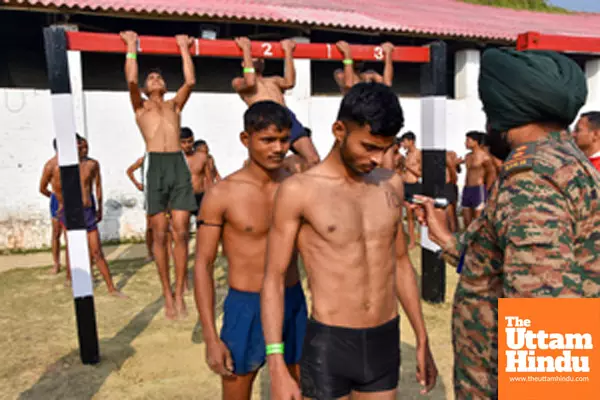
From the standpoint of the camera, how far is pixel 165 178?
5.18 metres

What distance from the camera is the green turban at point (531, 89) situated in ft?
5.05

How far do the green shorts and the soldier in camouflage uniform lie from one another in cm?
389

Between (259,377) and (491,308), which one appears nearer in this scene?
(491,308)

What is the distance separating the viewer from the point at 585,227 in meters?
1.47

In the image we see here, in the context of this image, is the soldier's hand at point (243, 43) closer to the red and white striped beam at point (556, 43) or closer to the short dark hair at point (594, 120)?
the red and white striped beam at point (556, 43)

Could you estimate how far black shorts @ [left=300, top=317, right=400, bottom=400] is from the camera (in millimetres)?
1989

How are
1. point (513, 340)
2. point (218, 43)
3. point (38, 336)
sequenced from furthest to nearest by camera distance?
1. point (38, 336)
2. point (218, 43)
3. point (513, 340)

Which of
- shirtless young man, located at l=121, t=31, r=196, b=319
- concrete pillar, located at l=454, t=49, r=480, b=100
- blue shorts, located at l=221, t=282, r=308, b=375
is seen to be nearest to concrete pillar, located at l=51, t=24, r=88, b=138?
shirtless young man, located at l=121, t=31, r=196, b=319

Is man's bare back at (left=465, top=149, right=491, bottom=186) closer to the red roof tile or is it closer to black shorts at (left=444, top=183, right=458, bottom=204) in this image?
black shorts at (left=444, top=183, right=458, bottom=204)

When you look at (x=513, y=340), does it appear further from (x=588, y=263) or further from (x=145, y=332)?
(x=145, y=332)

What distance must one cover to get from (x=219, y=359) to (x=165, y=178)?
124 inches

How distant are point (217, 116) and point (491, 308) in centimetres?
891

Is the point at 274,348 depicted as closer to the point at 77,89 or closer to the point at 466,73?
the point at 77,89

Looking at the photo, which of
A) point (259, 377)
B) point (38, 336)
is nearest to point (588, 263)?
point (259, 377)
